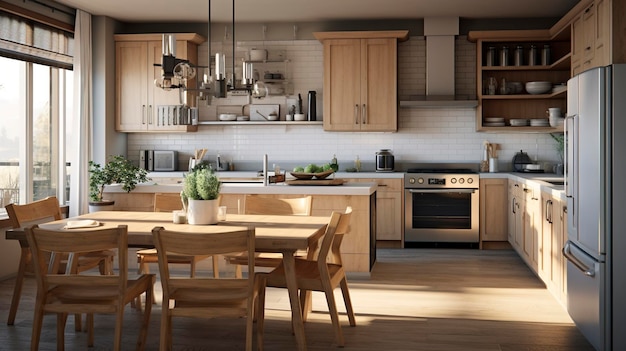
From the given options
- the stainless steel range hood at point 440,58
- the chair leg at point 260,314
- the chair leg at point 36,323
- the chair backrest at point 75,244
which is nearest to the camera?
the chair backrest at point 75,244

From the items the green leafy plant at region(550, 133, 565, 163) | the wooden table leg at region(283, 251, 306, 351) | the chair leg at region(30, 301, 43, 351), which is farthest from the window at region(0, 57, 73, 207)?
the green leafy plant at region(550, 133, 565, 163)

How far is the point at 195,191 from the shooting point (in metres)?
4.25

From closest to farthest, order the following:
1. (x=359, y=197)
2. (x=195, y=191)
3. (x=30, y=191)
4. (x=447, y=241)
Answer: (x=195, y=191) → (x=359, y=197) → (x=30, y=191) → (x=447, y=241)

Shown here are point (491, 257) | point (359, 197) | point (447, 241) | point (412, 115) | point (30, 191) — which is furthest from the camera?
point (412, 115)

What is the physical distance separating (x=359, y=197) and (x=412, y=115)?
2.89 metres

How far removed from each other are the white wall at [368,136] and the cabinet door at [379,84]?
0.41 meters

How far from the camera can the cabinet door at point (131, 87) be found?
8.47 metres

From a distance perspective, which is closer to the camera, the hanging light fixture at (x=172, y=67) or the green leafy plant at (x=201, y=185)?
the green leafy plant at (x=201, y=185)

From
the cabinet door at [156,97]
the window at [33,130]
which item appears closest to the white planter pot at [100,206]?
the window at [33,130]

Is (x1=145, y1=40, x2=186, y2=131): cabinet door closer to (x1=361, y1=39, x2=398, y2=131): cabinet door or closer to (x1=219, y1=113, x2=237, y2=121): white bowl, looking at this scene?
(x1=219, y1=113, x2=237, y2=121): white bowl

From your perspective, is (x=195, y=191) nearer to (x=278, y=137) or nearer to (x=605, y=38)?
(x=605, y=38)

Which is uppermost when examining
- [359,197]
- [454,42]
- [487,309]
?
[454,42]

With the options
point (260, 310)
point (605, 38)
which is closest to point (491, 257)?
point (605, 38)

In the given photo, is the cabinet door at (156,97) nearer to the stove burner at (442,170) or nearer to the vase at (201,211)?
the stove burner at (442,170)
